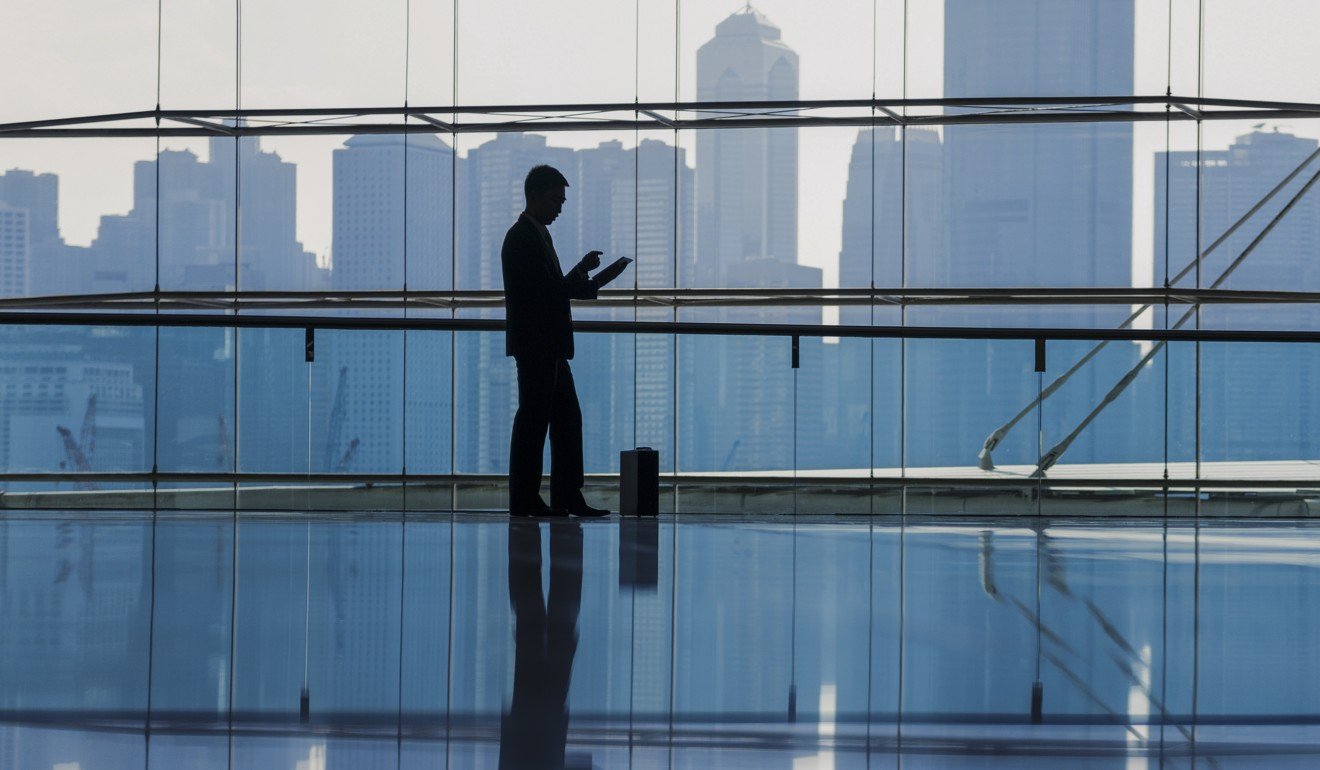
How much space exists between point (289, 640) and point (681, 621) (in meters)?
0.48

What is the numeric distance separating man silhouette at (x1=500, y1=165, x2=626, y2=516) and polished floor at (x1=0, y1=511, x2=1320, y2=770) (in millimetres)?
954

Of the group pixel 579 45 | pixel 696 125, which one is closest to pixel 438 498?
pixel 696 125

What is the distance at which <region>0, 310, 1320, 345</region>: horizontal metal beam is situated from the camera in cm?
420

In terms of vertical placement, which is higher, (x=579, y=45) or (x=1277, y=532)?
(x=579, y=45)

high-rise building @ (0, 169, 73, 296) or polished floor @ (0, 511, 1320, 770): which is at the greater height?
high-rise building @ (0, 169, 73, 296)

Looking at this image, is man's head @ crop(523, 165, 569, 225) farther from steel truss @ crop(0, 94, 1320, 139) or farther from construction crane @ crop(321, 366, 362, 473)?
steel truss @ crop(0, 94, 1320, 139)

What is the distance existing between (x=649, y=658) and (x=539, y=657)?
0.39ft

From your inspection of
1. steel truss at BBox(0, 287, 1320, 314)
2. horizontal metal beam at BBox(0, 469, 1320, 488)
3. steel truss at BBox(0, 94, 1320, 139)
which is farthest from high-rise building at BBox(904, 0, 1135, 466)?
horizontal metal beam at BBox(0, 469, 1320, 488)

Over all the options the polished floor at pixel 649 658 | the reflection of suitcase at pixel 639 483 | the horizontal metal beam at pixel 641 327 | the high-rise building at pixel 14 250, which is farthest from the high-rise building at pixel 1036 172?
the polished floor at pixel 649 658

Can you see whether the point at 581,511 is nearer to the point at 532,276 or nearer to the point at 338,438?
the point at 532,276

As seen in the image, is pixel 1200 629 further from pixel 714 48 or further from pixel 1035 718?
pixel 714 48

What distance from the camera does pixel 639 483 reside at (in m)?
3.91

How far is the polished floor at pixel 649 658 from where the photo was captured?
1099 millimetres

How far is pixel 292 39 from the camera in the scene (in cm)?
1709
